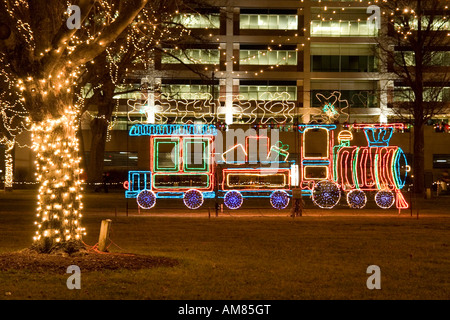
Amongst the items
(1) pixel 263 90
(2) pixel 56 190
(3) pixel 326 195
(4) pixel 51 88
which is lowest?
(3) pixel 326 195

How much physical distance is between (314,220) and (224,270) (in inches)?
450

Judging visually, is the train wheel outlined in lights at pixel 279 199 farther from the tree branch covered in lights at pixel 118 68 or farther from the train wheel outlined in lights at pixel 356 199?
the tree branch covered in lights at pixel 118 68

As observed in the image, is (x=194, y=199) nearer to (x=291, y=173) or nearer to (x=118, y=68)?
(x=291, y=173)

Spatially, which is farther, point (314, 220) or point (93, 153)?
point (93, 153)

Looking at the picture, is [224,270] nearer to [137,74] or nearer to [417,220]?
[417,220]

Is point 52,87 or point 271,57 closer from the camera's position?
point 52,87

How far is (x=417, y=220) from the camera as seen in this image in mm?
22812

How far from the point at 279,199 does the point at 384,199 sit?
420 centimetres

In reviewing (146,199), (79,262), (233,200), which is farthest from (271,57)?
(79,262)

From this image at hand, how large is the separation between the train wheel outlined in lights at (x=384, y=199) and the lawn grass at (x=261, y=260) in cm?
521

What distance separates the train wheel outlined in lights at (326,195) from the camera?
27.9 meters

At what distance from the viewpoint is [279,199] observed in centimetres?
2780

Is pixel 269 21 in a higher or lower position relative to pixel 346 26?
higher

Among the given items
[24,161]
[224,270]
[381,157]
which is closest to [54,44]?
[224,270]
